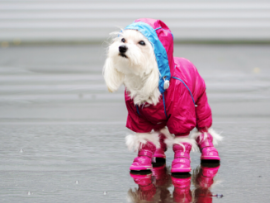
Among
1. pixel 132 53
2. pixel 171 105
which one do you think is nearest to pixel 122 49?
pixel 132 53

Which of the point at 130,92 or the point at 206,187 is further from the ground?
the point at 130,92

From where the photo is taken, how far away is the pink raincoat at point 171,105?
349cm

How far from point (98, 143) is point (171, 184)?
1260 millimetres

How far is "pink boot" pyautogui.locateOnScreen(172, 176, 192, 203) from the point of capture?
3.05 meters

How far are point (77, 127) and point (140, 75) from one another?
6.22 feet

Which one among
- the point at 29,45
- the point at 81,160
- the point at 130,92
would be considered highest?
the point at 130,92

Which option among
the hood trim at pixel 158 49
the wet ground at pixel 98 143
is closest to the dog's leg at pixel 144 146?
the wet ground at pixel 98 143

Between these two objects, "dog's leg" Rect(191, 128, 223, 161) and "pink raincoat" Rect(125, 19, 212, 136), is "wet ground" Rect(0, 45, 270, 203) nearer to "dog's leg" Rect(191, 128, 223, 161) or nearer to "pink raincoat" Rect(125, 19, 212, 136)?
"dog's leg" Rect(191, 128, 223, 161)

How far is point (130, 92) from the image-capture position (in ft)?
11.7

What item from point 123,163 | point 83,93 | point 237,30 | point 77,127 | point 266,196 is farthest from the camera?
point 237,30

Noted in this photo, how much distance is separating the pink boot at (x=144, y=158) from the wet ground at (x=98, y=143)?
0.09 meters

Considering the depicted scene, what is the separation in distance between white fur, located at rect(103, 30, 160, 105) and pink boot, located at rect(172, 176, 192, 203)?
597 mm

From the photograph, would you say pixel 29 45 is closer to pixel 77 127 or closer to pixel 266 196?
pixel 77 127

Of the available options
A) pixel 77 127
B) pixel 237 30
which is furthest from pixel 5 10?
pixel 77 127
